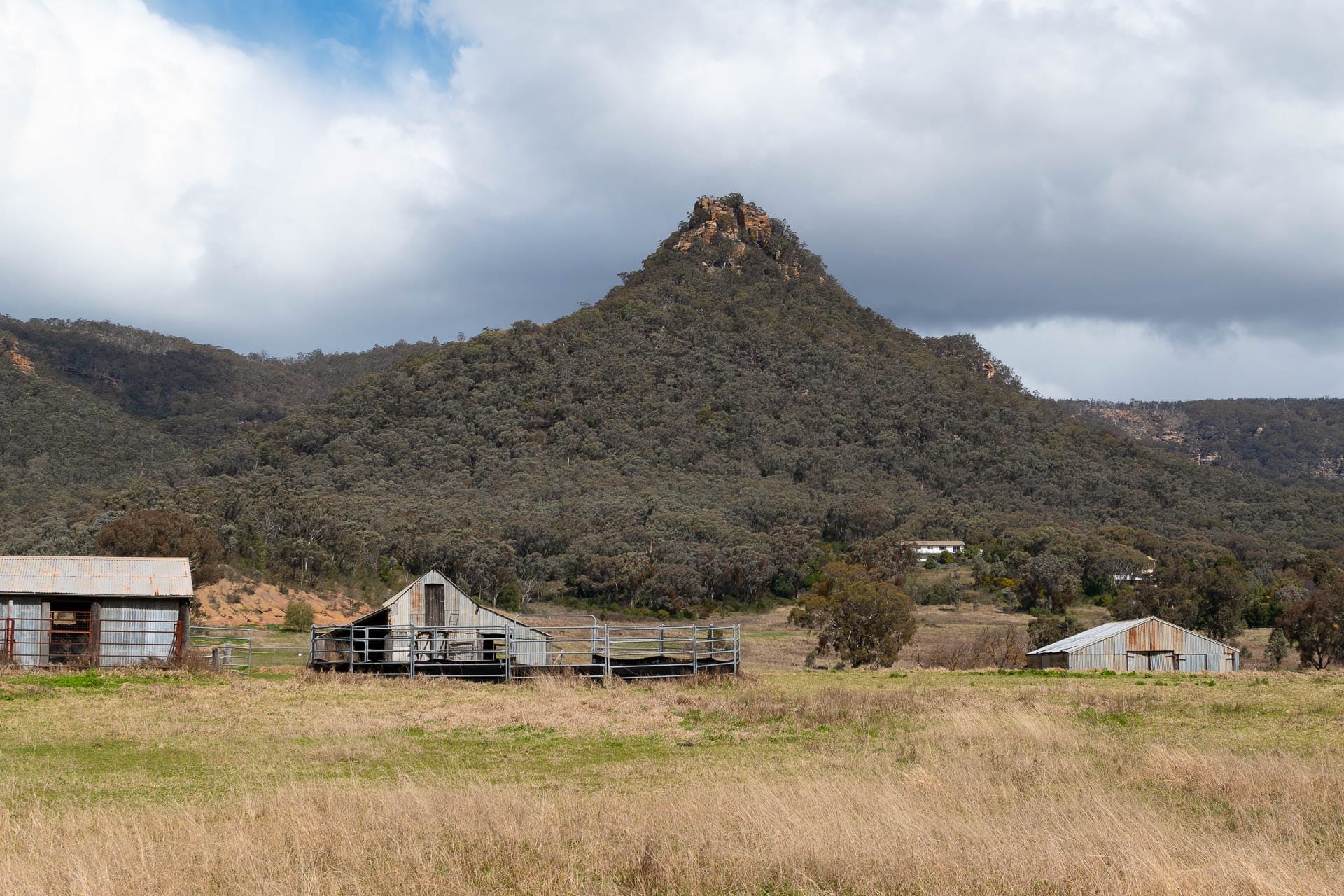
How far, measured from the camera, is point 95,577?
1143 inches

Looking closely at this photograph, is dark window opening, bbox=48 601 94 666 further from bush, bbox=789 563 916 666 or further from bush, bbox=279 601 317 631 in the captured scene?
bush, bbox=789 563 916 666

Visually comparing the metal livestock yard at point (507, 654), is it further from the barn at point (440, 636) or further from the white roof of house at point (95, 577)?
the white roof of house at point (95, 577)

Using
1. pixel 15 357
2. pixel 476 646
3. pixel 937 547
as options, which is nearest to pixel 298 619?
pixel 476 646

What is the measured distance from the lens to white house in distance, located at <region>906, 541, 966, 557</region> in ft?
341

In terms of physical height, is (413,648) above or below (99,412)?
below

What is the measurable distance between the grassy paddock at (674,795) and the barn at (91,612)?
7.69m

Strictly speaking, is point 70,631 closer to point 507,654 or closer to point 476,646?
point 476,646

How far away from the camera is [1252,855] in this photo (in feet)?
26.6

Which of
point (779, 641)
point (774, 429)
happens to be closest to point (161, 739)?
point (779, 641)

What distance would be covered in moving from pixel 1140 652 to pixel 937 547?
61.2 metres

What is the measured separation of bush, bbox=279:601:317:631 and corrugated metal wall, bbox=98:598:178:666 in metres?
23.9

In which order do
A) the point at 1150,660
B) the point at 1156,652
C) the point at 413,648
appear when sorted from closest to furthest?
the point at 413,648 < the point at 1150,660 < the point at 1156,652

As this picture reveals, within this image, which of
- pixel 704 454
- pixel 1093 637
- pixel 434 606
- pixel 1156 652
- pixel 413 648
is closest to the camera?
pixel 413 648

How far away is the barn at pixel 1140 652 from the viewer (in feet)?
144
